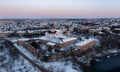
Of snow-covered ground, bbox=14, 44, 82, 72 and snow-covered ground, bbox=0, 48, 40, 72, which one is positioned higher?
snow-covered ground, bbox=14, 44, 82, 72

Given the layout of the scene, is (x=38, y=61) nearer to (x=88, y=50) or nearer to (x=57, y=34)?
(x=88, y=50)

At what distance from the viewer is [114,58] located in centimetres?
941

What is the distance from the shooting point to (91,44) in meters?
11.7

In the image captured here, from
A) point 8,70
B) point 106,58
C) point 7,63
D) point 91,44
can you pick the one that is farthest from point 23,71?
point 91,44

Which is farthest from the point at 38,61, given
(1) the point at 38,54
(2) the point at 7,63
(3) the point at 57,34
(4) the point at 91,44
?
(3) the point at 57,34

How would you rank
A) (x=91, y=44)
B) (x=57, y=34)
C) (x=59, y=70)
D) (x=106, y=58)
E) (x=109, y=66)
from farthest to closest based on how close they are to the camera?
1. (x=57, y=34)
2. (x=91, y=44)
3. (x=106, y=58)
4. (x=109, y=66)
5. (x=59, y=70)

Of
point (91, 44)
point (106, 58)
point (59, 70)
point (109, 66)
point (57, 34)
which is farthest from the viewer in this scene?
point (57, 34)

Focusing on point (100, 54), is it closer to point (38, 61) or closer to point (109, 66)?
point (109, 66)

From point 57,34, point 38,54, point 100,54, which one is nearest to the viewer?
point 38,54

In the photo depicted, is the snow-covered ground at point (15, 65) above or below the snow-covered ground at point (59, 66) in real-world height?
below

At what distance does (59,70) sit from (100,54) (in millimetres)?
3512

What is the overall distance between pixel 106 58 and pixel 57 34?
5.47 metres

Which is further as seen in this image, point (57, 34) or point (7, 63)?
point (57, 34)

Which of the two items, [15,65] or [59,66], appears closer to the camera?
[59,66]
